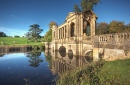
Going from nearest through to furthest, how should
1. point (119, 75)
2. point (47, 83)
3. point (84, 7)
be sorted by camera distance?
point (119, 75) < point (47, 83) < point (84, 7)

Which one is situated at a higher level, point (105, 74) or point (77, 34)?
point (77, 34)

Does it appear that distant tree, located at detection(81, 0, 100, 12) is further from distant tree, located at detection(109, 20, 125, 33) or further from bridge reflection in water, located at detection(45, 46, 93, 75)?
bridge reflection in water, located at detection(45, 46, 93, 75)

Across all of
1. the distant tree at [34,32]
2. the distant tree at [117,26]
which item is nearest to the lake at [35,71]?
the distant tree at [117,26]

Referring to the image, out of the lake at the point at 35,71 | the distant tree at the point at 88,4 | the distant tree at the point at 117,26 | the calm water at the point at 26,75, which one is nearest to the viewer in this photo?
the calm water at the point at 26,75

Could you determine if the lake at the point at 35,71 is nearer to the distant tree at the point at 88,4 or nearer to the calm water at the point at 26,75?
the calm water at the point at 26,75

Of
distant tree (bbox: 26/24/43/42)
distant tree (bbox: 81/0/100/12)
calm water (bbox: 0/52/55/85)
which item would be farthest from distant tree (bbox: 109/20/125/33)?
distant tree (bbox: 26/24/43/42)

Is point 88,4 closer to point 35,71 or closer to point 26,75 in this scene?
point 35,71

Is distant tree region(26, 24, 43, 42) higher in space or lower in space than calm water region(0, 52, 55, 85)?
higher

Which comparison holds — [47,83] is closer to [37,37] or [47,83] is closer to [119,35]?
[119,35]

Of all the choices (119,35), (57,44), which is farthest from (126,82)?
(57,44)

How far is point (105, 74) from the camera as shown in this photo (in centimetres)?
692

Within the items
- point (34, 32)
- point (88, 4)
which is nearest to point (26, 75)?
point (88, 4)

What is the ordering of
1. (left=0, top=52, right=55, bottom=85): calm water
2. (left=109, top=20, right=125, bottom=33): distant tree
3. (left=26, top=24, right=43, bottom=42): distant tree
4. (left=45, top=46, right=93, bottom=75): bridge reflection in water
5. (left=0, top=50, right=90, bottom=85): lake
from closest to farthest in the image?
1. (left=0, top=52, right=55, bottom=85): calm water
2. (left=0, top=50, right=90, bottom=85): lake
3. (left=45, top=46, right=93, bottom=75): bridge reflection in water
4. (left=109, top=20, right=125, bottom=33): distant tree
5. (left=26, top=24, right=43, bottom=42): distant tree

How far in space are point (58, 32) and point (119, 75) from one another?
3145cm
